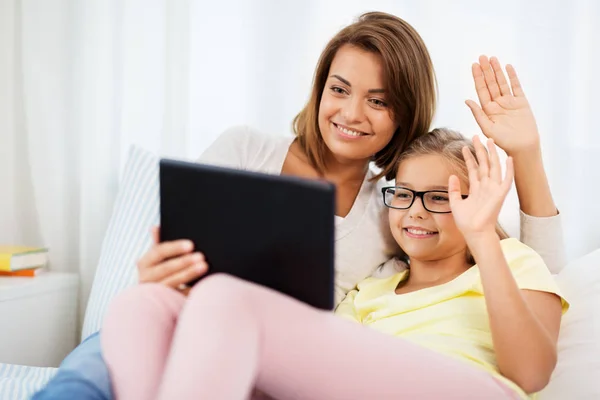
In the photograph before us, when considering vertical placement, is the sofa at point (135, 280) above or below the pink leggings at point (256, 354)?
below

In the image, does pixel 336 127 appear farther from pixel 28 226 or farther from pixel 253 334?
pixel 28 226

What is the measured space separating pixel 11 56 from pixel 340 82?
1.29 metres

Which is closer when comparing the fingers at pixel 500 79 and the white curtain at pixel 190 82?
the fingers at pixel 500 79

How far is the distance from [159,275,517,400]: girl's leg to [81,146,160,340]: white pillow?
0.98 m

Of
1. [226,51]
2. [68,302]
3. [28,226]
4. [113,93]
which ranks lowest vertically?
[68,302]

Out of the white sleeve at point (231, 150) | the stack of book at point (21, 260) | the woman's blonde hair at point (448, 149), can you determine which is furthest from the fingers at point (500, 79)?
the stack of book at point (21, 260)

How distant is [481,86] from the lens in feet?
4.78

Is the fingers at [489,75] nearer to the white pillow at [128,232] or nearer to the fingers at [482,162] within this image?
the fingers at [482,162]

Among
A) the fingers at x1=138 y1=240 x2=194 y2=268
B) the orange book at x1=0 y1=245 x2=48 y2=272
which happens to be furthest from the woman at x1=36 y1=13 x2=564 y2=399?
the orange book at x1=0 y1=245 x2=48 y2=272

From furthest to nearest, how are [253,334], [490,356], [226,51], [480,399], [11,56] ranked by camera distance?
[11,56]
[226,51]
[490,356]
[480,399]
[253,334]

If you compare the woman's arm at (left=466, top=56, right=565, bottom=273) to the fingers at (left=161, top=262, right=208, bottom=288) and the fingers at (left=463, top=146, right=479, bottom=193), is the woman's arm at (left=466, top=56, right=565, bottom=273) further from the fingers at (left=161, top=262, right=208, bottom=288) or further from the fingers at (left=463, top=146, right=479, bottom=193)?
the fingers at (left=161, top=262, right=208, bottom=288)

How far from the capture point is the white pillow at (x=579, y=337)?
1.24m

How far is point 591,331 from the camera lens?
52.0 inches

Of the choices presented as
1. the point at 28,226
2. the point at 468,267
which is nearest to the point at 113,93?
the point at 28,226
